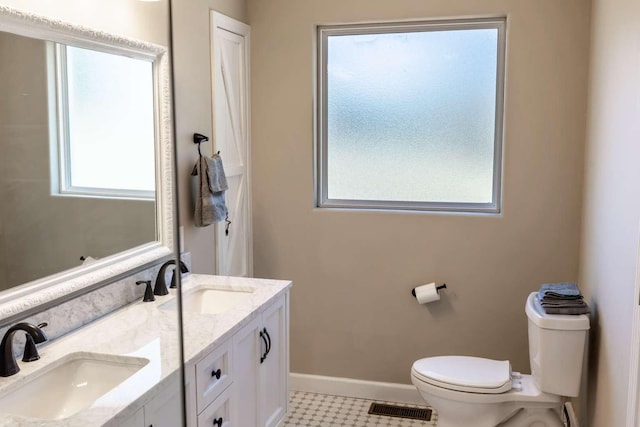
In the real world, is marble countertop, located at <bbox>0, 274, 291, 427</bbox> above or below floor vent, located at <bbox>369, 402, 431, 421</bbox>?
above

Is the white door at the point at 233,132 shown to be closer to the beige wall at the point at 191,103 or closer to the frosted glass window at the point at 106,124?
the beige wall at the point at 191,103

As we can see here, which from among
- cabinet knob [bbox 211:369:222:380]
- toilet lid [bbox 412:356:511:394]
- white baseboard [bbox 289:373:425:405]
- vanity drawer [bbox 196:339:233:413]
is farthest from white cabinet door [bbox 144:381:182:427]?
white baseboard [bbox 289:373:425:405]

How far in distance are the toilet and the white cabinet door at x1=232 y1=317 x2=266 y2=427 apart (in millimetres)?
683

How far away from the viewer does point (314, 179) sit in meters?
3.04

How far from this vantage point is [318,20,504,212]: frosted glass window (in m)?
2.87

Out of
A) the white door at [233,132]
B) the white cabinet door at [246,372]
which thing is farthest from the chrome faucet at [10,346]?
the white door at [233,132]

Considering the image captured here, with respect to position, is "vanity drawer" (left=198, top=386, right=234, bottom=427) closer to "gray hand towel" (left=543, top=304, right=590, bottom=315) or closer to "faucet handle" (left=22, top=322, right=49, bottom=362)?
"faucet handle" (left=22, top=322, right=49, bottom=362)

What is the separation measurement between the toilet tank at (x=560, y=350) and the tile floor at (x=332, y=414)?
0.67 m

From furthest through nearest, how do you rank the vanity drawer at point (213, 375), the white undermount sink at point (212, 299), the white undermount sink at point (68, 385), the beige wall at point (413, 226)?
the beige wall at point (413, 226) → the white undermount sink at point (212, 299) → the vanity drawer at point (213, 375) → the white undermount sink at point (68, 385)

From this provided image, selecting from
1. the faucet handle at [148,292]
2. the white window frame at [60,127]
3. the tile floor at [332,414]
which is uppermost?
the white window frame at [60,127]

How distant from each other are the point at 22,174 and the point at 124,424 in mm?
541

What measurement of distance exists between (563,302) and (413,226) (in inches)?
31.5

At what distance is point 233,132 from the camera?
9.25ft

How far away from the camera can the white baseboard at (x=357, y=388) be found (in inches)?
120
